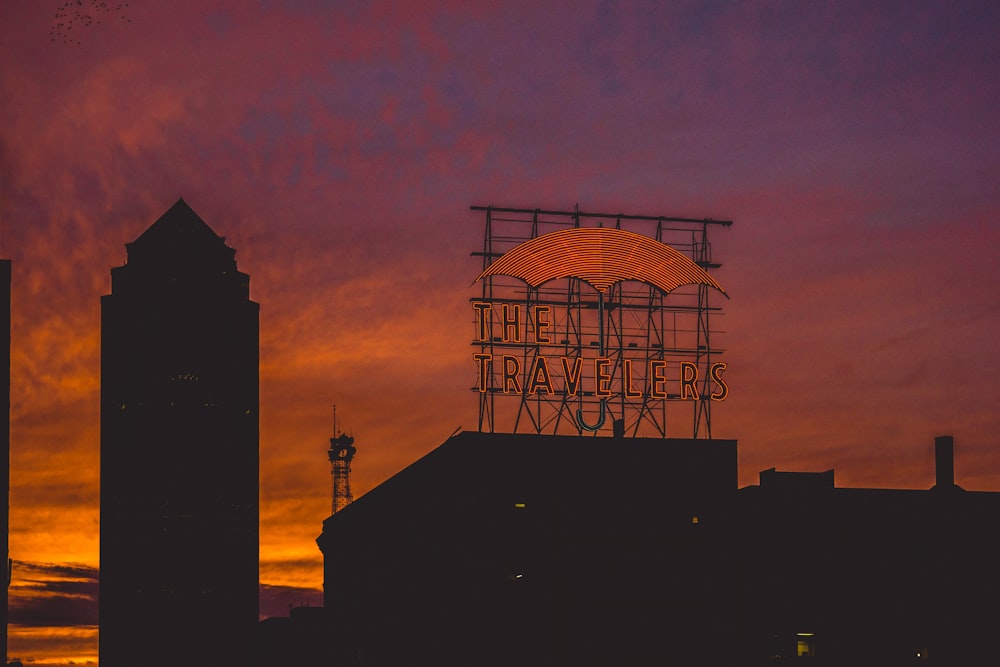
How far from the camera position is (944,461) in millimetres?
115000

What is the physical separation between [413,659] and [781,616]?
26.1 m

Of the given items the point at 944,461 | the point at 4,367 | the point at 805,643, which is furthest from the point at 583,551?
the point at 4,367

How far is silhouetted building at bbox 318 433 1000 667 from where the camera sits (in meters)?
95.4

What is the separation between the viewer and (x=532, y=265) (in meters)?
91.2

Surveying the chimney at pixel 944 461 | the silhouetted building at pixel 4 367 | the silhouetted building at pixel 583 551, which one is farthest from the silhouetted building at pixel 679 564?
the silhouetted building at pixel 4 367

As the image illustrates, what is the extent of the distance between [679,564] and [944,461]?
98.2 ft

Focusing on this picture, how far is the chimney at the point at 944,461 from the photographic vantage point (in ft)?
375

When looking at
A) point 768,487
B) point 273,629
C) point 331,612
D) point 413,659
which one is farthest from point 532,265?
point 273,629

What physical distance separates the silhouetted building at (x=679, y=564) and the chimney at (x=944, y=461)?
10894 millimetres

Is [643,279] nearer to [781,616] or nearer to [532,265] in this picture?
[532,265]

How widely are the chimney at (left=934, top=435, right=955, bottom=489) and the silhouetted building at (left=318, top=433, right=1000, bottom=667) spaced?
10.9 metres

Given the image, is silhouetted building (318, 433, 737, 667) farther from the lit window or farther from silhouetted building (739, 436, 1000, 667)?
Result: the lit window

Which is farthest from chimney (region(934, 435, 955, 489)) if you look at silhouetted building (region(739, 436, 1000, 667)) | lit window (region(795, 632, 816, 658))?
lit window (region(795, 632, 816, 658))

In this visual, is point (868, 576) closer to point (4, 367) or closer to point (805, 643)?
point (805, 643)
